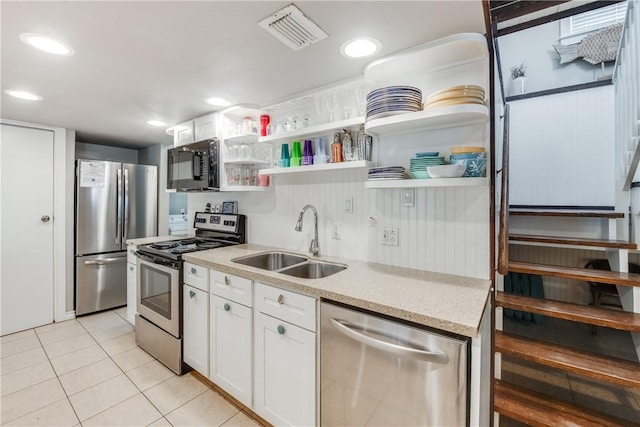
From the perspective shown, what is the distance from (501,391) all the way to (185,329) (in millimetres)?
2138

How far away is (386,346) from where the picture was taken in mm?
1139

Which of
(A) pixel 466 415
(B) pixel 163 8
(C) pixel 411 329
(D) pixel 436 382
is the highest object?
(B) pixel 163 8

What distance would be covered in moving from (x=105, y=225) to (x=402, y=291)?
3.66 metres

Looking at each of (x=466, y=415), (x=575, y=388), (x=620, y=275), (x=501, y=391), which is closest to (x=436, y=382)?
(x=466, y=415)

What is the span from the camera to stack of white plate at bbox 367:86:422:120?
4.94ft

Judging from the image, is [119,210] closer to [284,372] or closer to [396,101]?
[284,372]

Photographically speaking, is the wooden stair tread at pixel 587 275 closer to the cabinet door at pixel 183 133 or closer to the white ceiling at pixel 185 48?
the white ceiling at pixel 185 48

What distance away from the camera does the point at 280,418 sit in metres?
1.57

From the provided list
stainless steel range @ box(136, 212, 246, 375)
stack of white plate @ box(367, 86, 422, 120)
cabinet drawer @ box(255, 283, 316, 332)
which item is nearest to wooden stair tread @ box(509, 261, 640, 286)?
stack of white plate @ box(367, 86, 422, 120)

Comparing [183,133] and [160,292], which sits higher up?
[183,133]

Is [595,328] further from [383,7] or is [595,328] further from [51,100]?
[51,100]

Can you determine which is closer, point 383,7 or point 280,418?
point 383,7

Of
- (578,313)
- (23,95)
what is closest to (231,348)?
(578,313)

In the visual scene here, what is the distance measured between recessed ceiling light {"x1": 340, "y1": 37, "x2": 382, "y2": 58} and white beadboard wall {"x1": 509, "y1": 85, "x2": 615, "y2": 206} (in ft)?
9.61
